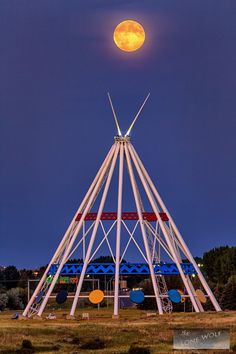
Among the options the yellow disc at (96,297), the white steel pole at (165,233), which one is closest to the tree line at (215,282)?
the white steel pole at (165,233)

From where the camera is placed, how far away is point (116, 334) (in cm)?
5259

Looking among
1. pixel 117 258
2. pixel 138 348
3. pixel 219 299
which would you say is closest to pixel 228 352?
pixel 138 348

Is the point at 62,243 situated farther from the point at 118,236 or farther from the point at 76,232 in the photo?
the point at 118,236

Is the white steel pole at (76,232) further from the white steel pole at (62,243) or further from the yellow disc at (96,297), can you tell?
the yellow disc at (96,297)

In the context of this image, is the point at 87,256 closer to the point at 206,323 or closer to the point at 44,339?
the point at 206,323

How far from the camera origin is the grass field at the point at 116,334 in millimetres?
45062

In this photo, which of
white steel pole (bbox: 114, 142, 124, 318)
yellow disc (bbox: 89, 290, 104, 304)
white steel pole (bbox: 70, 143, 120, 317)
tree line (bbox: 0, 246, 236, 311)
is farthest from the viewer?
tree line (bbox: 0, 246, 236, 311)

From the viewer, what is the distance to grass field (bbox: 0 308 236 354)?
45062 mm

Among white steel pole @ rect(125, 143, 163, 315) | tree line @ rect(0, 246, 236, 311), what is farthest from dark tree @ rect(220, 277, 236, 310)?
white steel pole @ rect(125, 143, 163, 315)

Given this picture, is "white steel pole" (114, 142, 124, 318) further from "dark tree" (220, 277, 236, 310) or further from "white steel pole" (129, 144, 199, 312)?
"dark tree" (220, 277, 236, 310)

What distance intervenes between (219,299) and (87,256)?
31543mm

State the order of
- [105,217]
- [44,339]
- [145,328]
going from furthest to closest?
[105,217] → [145,328] → [44,339]

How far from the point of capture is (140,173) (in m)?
77.6

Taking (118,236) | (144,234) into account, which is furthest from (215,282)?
(118,236)
